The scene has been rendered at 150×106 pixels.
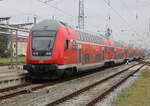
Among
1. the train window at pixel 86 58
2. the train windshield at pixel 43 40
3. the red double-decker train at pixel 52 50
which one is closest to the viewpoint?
the red double-decker train at pixel 52 50

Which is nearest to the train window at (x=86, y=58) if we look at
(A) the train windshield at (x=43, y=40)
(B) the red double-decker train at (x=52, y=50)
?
(B) the red double-decker train at (x=52, y=50)

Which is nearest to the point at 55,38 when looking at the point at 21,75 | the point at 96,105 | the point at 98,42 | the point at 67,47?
the point at 67,47

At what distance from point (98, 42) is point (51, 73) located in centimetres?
944

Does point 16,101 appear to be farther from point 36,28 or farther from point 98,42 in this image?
point 98,42

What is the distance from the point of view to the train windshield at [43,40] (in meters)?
15.2

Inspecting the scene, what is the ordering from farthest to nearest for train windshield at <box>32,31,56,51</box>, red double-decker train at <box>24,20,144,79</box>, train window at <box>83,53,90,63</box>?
train window at <box>83,53,90,63</box>, train windshield at <box>32,31,56,51</box>, red double-decker train at <box>24,20,144,79</box>

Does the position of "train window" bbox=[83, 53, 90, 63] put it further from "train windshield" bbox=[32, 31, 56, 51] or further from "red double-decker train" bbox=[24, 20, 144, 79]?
"train windshield" bbox=[32, 31, 56, 51]

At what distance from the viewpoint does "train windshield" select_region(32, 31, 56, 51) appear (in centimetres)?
1520

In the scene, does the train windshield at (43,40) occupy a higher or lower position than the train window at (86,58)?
higher

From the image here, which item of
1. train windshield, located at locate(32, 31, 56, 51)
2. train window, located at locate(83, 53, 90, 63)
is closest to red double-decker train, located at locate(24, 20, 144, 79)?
train windshield, located at locate(32, 31, 56, 51)

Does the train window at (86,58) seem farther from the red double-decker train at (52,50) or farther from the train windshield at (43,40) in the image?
the train windshield at (43,40)

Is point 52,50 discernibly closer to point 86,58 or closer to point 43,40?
point 43,40

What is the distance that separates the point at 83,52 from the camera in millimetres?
19062

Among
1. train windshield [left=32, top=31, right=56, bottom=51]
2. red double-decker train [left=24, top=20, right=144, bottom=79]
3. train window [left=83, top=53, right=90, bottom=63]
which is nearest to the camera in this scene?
red double-decker train [left=24, top=20, right=144, bottom=79]
